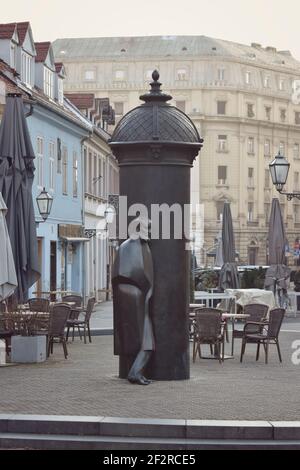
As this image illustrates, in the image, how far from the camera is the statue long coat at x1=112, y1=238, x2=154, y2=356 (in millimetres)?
15328

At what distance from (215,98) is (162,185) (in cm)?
8959

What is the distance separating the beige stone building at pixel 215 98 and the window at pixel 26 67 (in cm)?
6498

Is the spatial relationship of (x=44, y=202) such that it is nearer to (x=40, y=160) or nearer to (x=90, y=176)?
(x=40, y=160)

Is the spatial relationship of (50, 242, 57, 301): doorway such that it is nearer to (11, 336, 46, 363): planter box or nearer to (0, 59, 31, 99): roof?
(0, 59, 31, 99): roof

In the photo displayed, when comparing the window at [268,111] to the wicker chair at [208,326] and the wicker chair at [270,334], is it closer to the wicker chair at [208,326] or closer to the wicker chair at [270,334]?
the wicker chair at [270,334]

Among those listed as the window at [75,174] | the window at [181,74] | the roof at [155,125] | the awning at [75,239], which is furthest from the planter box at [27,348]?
the window at [181,74]

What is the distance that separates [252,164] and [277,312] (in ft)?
288

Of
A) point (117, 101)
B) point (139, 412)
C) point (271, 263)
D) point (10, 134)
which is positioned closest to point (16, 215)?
point (10, 134)

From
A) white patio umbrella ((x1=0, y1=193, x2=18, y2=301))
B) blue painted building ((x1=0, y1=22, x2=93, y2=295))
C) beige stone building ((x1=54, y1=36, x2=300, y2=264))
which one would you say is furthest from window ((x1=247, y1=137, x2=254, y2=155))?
white patio umbrella ((x1=0, y1=193, x2=18, y2=301))

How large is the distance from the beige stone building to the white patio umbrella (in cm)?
8377

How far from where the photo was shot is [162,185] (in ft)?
51.4

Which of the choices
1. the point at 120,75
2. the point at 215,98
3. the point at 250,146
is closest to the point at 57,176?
the point at 215,98

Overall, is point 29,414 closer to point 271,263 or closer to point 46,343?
point 46,343

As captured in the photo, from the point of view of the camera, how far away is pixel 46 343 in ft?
62.3
